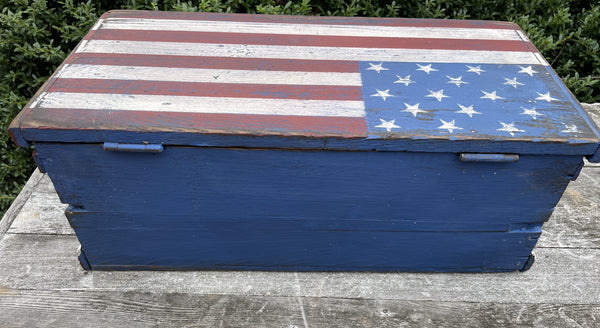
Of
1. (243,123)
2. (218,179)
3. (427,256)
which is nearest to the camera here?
(243,123)

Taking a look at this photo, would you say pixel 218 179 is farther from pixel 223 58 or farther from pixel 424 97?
pixel 424 97

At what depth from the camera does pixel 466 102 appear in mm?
1418

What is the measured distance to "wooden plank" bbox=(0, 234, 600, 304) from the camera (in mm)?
1581

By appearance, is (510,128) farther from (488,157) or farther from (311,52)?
(311,52)

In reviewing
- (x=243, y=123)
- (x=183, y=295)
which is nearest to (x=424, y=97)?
(x=243, y=123)

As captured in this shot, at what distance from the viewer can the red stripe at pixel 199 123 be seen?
126cm

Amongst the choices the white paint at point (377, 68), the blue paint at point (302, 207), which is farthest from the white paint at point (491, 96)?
the white paint at point (377, 68)

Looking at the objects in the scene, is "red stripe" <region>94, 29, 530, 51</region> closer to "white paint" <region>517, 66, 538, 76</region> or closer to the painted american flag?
the painted american flag

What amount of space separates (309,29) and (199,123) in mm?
760

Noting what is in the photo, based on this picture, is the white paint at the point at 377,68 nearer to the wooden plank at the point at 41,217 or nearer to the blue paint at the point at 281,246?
the blue paint at the point at 281,246

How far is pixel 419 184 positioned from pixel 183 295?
879mm

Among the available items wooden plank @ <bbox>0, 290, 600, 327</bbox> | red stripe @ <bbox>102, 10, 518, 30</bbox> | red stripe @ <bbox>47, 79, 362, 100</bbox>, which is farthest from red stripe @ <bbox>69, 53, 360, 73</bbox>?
wooden plank @ <bbox>0, 290, 600, 327</bbox>

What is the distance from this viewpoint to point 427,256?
1635 mm

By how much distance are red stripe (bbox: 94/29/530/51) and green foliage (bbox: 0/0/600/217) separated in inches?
25.4
